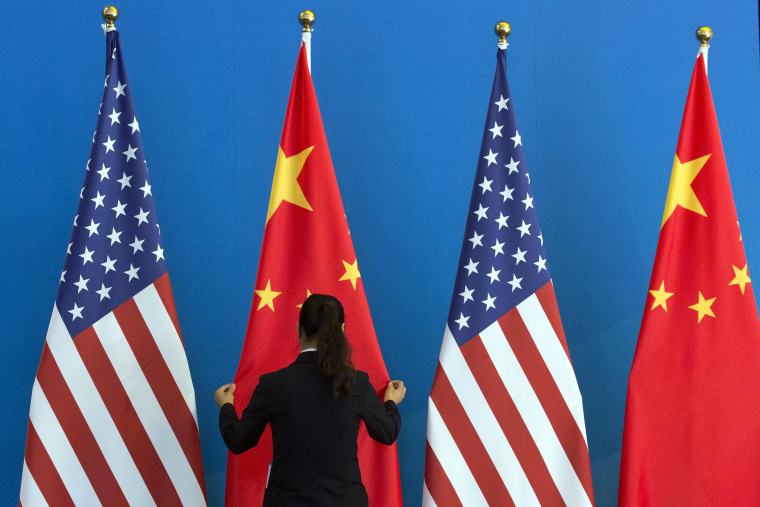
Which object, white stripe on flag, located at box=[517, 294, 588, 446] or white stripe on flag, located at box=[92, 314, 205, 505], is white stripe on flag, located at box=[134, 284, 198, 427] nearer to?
white stripe on flag, located at box=[92, 314, 205, 505]

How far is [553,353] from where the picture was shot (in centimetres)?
251

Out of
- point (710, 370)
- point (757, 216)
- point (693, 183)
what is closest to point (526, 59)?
point (693, 183)

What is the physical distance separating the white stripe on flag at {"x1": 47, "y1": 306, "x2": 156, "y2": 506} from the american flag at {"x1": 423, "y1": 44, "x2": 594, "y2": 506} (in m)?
0.99

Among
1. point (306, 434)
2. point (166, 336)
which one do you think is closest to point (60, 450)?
point (166, 336)

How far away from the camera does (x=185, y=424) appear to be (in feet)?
8.19

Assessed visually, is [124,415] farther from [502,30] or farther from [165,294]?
[502,30]

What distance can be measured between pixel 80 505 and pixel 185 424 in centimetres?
42

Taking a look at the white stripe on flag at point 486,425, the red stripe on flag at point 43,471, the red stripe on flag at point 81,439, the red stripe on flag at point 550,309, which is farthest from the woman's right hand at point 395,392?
the red stripe on flag at point 43,471

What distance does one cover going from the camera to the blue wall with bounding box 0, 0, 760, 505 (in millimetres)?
2887

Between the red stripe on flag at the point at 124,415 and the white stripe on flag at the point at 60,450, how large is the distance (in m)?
0.17

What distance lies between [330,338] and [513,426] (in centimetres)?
80

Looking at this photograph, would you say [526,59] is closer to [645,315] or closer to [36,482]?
[645,315]

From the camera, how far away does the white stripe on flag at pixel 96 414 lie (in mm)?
2445

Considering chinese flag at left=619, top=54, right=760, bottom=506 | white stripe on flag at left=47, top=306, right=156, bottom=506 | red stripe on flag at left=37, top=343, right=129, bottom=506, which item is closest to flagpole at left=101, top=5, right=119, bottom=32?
white stripe on flag at left=47, top=306, right=156, bottom=506
